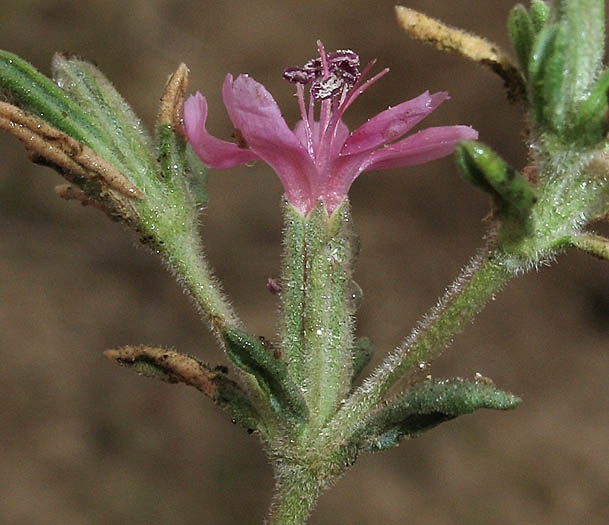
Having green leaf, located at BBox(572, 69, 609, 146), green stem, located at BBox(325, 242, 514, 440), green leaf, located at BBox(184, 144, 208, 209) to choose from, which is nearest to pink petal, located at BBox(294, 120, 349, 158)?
green leaf, located at BBox(184, 144, 208, 209)

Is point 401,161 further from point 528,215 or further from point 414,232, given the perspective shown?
→ point 414,232

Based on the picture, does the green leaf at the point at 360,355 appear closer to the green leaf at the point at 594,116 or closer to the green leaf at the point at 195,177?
the green leaf at the point at 195,177

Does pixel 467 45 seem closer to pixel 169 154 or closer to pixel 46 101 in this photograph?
pixel 169 154

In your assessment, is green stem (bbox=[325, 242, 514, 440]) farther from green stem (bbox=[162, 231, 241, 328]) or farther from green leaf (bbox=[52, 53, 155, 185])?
green leaf (bbox=[52, 53, 155, 185])

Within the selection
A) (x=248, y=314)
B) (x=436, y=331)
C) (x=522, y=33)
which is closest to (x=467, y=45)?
(x=522, y=33)

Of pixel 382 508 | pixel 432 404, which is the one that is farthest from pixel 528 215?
pixel 382 508

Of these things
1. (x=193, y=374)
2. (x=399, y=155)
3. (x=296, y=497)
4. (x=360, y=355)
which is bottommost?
(x=296, y=497)
